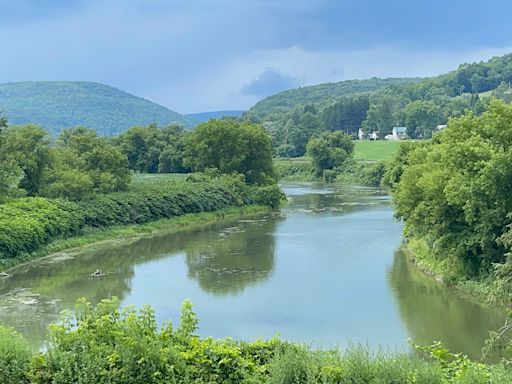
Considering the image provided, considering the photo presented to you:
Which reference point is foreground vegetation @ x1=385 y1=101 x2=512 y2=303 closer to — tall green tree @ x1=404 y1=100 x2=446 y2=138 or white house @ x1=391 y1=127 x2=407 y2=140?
tall green tree @ x1=404 y1=100 x2=446 y2=138

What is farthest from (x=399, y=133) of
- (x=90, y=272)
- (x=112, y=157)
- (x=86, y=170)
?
(x=90, y=272)

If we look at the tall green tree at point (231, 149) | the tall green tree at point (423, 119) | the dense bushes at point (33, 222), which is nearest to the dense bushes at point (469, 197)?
the dense bushes at point (33, 222)

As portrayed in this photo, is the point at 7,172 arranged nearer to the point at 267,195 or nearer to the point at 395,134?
the point at 267,195

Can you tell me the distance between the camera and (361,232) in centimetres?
4381

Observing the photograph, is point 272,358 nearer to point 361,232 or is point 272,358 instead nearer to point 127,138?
point 361,232

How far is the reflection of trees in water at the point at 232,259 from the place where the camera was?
1191 inches

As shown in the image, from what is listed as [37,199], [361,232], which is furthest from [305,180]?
[37,199]

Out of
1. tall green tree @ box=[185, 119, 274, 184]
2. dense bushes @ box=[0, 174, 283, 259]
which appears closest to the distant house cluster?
tall green tree @ box=[185, 119, 274, 184]

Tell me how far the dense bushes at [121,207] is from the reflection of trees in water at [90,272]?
6.52ft

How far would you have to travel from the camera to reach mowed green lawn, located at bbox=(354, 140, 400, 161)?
349 feet

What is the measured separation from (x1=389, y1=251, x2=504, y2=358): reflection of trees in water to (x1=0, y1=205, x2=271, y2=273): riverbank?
1972 cm

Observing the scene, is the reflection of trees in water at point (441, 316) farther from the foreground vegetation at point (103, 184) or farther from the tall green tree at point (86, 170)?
the tall green tree at point (86, 170)

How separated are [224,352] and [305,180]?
308 ft

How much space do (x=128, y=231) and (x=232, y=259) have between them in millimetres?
12803
